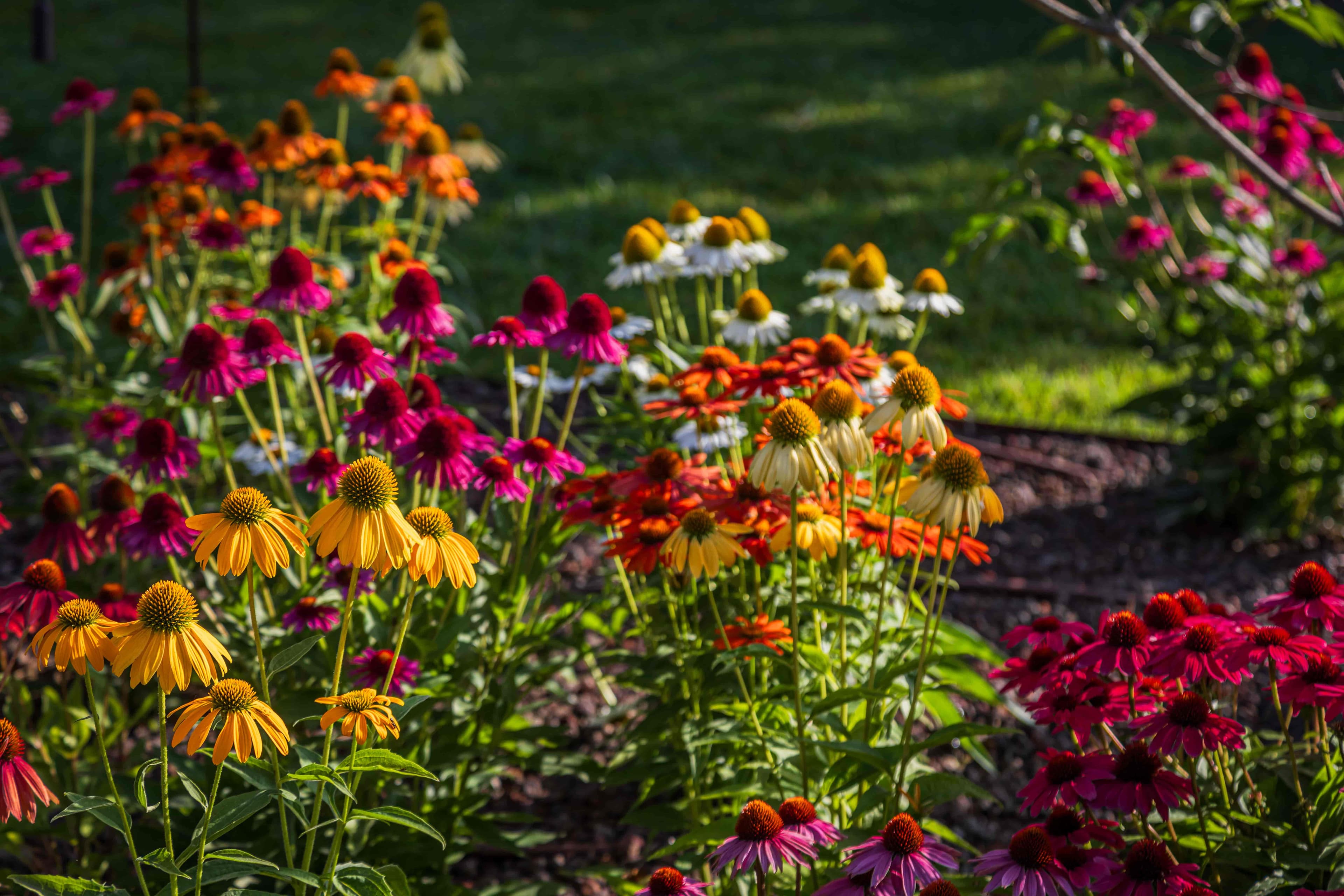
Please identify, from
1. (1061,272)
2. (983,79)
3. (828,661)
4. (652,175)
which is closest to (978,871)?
(828,661)

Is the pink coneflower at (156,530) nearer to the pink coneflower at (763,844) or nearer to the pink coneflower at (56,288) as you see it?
the pink coneflower at (763,844)

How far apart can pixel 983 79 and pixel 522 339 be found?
278 inches

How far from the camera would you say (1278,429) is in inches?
122

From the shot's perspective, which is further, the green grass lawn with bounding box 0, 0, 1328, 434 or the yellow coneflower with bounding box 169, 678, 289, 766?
the green grass lawn with bounding box 0, 0, 1328, 434

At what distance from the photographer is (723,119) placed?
24.6 feet

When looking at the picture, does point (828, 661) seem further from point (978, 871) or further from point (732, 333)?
point (732, 333)

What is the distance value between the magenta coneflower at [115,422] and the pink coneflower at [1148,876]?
1768 millimetres

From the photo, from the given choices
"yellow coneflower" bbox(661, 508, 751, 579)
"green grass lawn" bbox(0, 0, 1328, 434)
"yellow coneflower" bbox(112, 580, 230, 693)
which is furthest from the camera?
"green grass lawn" bbox(0, 0, 1328, 434)

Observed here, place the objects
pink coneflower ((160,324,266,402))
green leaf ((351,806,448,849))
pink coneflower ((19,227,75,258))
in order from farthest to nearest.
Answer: pink coneflower ((19,227,75,258))
pink coneflower ((160,324,266,402))
green leaf ((351,806,448,849))

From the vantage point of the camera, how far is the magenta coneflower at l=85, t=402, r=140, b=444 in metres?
2.23

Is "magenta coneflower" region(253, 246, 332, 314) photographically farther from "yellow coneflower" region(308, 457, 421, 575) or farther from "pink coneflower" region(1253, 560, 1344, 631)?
"pink coneflower" region(1253, 560, 1344, 631)

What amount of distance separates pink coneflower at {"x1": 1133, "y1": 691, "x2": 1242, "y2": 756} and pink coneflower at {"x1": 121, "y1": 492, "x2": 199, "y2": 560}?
129cm

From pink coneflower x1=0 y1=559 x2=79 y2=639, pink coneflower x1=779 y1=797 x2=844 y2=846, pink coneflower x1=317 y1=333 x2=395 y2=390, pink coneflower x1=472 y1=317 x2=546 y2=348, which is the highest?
pink coneflower x1=472 y1=317 x2=546 y2=348

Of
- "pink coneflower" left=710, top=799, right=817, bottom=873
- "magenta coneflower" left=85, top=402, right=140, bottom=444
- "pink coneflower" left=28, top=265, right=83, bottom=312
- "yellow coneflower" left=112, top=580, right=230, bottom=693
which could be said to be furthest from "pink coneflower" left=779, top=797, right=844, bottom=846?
"pink coneflower" left=28, top=265, right=83, bottom=312
